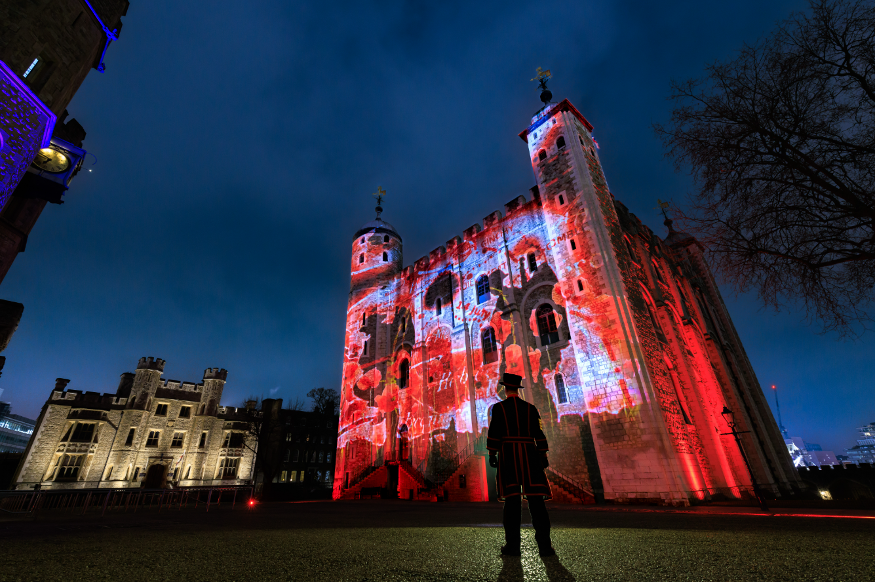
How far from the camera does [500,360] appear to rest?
701 inches

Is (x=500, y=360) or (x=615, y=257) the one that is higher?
(x=615, y=257)

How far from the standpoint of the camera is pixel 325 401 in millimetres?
41844

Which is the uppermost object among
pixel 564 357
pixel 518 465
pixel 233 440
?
pixel 564 357

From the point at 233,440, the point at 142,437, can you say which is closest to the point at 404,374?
the point at 233,440

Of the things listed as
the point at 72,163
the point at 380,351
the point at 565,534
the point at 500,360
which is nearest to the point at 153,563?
the point at 565,534

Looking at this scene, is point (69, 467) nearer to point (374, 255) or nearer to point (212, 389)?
point (212, 389)

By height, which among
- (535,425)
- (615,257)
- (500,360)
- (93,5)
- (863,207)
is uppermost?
(93,5)

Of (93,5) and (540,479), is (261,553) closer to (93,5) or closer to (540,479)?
(540,479)

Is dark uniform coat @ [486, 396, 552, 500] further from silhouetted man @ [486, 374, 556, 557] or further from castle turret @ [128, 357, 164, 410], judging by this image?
castle turret @ [128, 357, 164, 410]

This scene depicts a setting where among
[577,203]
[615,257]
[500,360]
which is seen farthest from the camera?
[500,360]

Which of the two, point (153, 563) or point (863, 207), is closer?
point (153, 563)

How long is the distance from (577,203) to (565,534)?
579 inches

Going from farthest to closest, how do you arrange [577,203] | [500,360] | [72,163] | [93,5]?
[500,360] < [577,203] < [72,163] < [93,5]

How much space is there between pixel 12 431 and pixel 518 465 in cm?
14694
